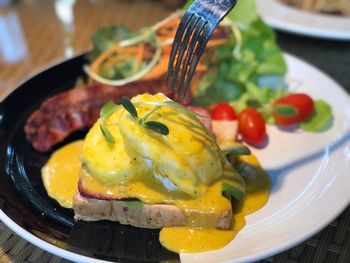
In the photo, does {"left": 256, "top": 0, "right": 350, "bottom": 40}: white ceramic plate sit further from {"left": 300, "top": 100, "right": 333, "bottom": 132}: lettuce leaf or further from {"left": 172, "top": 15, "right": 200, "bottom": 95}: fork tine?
{"left": 172, "top": 15, "right": 200, "bottom": 95}: fork tine

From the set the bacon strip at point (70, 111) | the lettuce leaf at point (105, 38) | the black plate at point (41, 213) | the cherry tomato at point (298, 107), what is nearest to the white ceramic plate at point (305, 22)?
the cherry tomato at point (298, 107)

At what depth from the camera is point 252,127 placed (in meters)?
2.29

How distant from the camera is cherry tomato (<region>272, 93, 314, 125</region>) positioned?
2.41m

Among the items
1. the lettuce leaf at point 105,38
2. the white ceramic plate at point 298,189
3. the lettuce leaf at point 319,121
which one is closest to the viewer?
the white ceramic plate at point 298,189

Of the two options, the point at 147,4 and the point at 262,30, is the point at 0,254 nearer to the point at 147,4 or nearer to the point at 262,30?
the point at 262,30

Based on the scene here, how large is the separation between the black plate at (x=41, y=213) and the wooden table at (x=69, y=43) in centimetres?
13

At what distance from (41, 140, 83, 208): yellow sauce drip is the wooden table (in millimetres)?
234

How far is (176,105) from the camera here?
71.0 inches

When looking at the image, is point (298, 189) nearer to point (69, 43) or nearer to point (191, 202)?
point (191, 202)

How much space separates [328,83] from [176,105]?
121 cm

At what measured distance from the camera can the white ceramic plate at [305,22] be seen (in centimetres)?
317

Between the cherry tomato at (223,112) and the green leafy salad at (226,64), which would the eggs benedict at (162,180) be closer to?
the cherry tomato at (223,112)

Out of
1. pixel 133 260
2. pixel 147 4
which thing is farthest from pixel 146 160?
pixel 147 4

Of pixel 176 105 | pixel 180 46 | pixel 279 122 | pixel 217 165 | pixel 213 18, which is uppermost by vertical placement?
pixel 213 18
